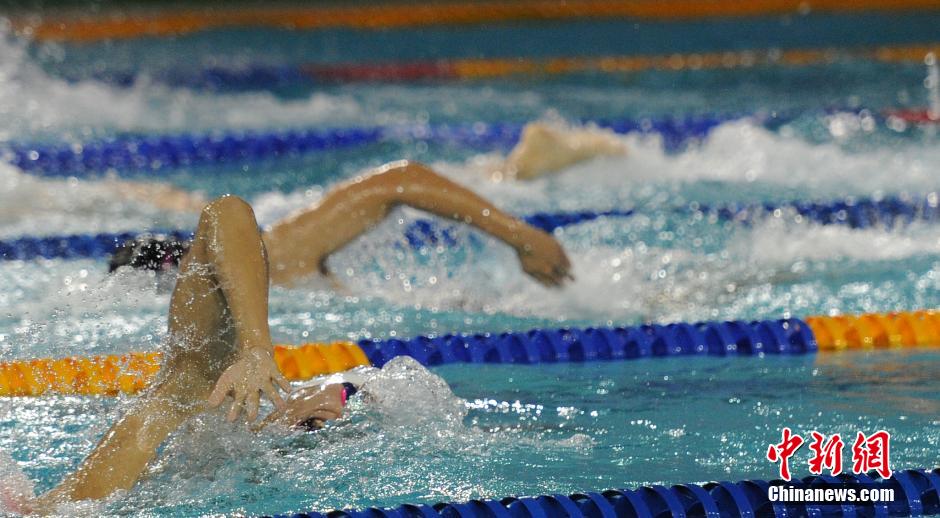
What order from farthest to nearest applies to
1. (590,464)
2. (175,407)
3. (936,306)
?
1. (936,306)
2. (590,464)
3. (175,407)

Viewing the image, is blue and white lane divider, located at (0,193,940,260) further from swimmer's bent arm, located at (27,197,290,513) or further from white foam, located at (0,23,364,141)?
white foam, located at (0,23,364,141)

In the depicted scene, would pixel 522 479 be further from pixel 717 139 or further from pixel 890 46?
pixel 890 46

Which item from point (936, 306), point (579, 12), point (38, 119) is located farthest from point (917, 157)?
point (579, 12)

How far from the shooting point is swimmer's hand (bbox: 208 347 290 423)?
1847 millimetres

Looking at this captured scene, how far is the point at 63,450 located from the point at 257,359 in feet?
1.89

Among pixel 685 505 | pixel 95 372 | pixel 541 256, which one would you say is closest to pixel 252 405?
pixel 685 505

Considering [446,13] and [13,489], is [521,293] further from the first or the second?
[446,13]

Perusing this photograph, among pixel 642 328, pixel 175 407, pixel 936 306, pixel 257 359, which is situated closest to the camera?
pixel 257 359

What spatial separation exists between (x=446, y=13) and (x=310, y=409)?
323 inches

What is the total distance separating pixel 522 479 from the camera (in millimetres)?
2164

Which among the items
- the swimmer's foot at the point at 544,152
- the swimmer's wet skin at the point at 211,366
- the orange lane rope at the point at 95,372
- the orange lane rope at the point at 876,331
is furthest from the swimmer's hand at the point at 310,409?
the swimmer's foot at the point at 544,152

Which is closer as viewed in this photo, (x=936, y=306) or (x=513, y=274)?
(x=936, y=306)

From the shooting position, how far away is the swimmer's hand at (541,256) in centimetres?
296

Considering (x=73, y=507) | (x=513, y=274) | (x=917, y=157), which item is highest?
(x=917, y=157)
